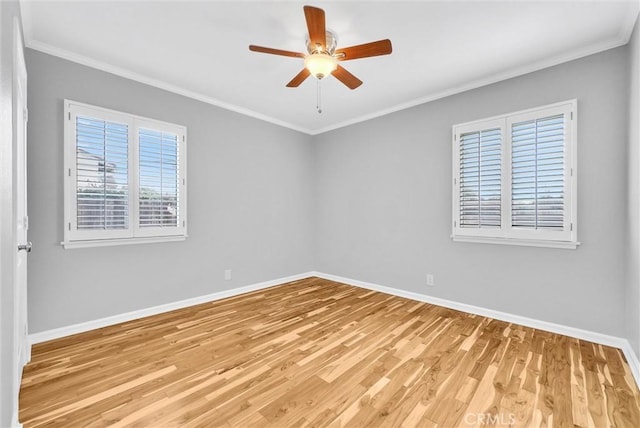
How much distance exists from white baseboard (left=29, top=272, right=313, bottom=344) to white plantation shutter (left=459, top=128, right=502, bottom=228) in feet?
10.1

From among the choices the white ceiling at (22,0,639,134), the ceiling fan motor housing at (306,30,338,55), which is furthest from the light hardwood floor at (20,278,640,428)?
the white ceiling at (22,0,639,134)

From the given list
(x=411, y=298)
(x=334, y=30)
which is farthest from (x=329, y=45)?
(x=411, y=298)

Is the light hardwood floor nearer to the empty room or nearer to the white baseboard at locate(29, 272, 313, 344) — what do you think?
the empty room

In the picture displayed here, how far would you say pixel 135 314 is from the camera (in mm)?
3146

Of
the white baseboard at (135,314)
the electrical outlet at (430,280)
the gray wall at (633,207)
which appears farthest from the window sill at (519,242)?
the white baseboard at (135,314)

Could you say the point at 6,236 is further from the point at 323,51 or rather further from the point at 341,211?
the point at 341,211

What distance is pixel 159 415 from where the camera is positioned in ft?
5.50

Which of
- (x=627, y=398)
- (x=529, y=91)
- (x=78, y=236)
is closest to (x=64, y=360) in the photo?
(x=78, y=236)

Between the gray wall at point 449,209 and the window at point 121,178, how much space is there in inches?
101

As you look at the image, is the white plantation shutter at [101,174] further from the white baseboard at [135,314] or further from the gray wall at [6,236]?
the gray wall at [6,236]

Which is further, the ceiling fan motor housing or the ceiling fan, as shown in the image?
the ceiling fan motor housing

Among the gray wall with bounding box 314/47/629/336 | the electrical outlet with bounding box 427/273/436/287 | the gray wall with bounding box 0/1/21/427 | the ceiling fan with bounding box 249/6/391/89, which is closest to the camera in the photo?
the gray wall with bounding box 0/1/21/427

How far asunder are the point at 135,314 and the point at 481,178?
14.0 feet

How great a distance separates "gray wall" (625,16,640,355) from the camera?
214cm
